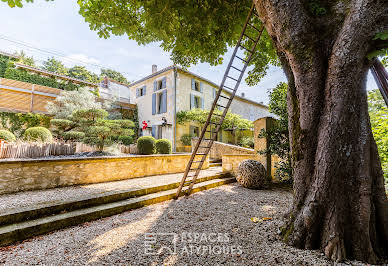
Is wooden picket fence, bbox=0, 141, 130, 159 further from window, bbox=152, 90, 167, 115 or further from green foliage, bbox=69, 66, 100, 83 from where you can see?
green foliage, bbox=69, 66, 100, 83

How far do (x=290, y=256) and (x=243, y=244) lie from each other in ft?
1.73

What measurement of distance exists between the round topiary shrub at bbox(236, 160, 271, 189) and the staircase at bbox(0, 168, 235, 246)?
2238 millimetres

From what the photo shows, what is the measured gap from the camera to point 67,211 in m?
2.97

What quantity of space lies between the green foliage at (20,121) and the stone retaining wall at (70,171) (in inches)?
401

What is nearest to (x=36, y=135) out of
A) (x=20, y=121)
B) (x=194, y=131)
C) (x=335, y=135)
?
(x=20, y=121)

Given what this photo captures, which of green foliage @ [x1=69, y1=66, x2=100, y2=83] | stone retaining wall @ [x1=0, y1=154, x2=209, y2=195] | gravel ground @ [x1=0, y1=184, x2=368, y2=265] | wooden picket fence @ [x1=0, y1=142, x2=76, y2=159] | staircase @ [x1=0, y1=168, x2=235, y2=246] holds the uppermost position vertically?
green foliage @ [x1=69, y1=66, x2=100, y2=83]

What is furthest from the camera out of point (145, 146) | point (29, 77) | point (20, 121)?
point (29, 77)

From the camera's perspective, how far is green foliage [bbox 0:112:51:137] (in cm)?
1116

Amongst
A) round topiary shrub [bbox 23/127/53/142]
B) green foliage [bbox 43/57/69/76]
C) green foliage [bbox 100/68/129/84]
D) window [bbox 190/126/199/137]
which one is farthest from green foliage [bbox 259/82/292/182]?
green foliage [bbox 100/68/129/84]

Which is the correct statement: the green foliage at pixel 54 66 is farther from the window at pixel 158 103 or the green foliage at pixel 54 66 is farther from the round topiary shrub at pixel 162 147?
the round topiary shrub at pixel 162 147

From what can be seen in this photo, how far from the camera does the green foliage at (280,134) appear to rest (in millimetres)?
4905

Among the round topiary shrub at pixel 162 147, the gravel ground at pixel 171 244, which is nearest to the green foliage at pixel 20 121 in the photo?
the round topiary shrub at pixel 162 147

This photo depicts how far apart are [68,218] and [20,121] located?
43.9 feet

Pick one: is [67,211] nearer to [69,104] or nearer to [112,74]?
[69,104]
